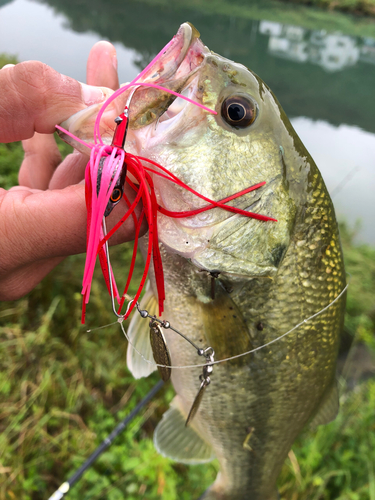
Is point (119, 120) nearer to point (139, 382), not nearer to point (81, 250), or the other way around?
point (81, 250)

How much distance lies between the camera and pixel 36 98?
873 mm

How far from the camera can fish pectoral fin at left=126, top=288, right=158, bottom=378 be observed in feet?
4.29

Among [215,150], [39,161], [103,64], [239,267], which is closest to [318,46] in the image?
[103,64]

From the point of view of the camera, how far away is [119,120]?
0.78 meters

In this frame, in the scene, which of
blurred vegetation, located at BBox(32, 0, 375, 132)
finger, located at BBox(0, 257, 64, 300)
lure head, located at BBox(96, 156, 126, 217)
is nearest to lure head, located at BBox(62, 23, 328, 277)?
lure head, located at BBox(96, 156, 126, 217)

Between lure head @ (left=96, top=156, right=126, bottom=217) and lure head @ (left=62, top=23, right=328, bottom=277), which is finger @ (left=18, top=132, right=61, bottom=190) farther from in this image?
lure head @ (left=96, top=156, right=126, bottom=217)

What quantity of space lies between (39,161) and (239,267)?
116 centimetres

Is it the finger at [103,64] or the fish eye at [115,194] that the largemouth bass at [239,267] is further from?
the finger at [103,64]

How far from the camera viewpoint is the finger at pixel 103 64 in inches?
57.6

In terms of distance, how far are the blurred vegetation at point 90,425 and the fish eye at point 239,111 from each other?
2212mm

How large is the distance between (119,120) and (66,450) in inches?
93.0

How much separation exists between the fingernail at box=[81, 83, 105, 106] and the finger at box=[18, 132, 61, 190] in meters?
0.74

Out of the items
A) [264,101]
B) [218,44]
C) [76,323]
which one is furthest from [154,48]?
[264,101]

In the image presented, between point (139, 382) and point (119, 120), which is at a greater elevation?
point (119, 120)
